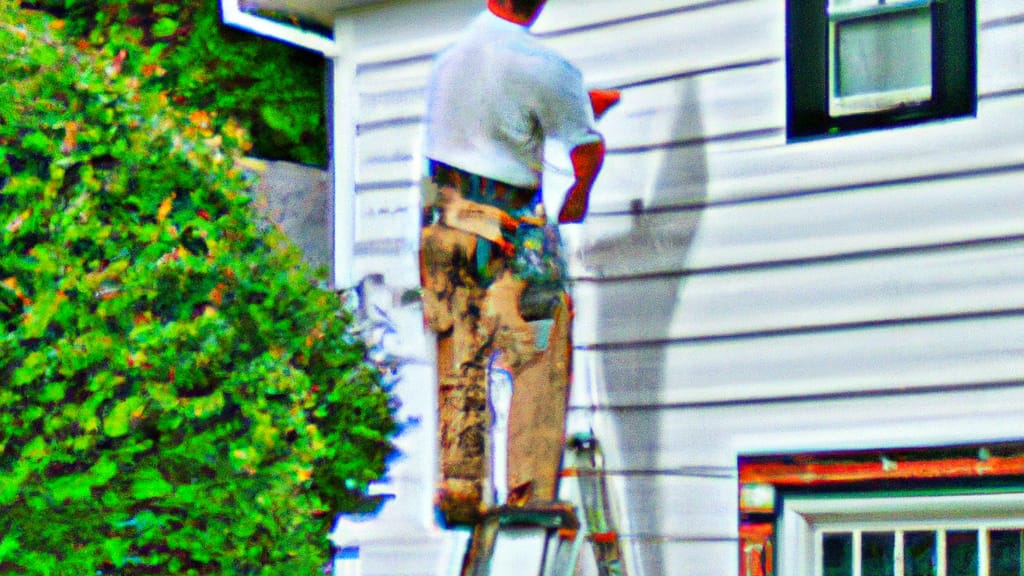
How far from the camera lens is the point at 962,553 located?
5.81 metres

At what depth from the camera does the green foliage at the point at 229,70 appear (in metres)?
7.98

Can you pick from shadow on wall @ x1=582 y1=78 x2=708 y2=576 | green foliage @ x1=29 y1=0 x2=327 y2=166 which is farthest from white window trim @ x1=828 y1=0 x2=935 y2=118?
green foliage @ x1=29 y1=0 x2=327 y2=166

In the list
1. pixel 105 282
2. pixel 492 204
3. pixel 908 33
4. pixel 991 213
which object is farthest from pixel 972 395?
pixel 105 282

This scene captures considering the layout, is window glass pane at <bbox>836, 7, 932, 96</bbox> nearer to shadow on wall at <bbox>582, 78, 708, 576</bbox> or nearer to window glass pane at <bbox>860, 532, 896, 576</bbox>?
shadow on wall at <bbox>582, 78, 708, 576</bbox>

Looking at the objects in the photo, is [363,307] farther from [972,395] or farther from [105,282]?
[972,395]

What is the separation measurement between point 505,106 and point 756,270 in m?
1.09

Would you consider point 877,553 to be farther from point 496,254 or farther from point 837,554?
point 496,254

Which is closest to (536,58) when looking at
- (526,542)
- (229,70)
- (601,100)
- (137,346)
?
(601,100)

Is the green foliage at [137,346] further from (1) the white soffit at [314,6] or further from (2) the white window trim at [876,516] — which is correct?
(2) the white window trim at [876,516]

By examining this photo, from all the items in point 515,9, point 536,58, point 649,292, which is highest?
point 515,9

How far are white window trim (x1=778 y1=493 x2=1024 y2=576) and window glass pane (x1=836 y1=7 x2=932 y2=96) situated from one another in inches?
50.9

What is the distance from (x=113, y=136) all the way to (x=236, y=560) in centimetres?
150

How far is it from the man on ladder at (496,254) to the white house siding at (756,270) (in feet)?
1.83

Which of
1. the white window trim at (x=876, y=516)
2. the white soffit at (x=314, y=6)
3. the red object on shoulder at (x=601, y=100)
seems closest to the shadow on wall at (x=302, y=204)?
the white soffit at (x=314, y=6)
